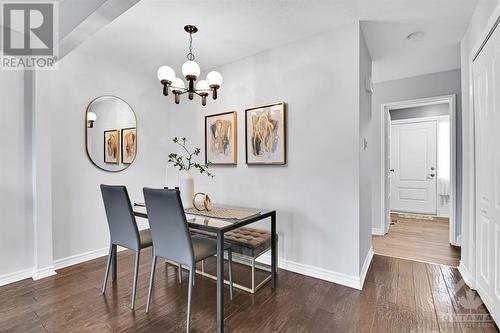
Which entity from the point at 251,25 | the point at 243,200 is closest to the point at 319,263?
the point at 243,200

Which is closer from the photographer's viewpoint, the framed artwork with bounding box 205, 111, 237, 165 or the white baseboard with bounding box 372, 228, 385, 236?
the framed artwork with bounding box 205, 111, 237, 165

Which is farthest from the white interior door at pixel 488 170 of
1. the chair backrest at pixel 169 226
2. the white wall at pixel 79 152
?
the white wall at pixel 79 152

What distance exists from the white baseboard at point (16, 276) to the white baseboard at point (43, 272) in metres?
0.06

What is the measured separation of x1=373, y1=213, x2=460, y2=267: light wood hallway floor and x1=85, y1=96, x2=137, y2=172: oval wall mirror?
3713 mm

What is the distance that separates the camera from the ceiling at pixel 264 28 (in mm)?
2168

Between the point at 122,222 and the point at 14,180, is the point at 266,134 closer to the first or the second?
the point at 122,222

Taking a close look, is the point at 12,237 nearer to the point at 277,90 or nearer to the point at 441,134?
the point at 277,90

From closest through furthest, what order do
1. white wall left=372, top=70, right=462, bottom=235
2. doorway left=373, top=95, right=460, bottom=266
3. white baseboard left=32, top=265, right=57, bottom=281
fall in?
white baseboard left=32, top=265, right=57, bottom=281 < white wall left=372, top=70, right=462, bottom=235 < doorway left=373, top=95, right=460, bottom=266

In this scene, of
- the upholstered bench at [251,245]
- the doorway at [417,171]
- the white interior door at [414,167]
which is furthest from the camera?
the white interior door at [414,167]

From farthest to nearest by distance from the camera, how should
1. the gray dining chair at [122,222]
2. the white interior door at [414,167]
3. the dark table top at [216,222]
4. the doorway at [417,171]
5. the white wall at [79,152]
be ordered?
the white interior door at [414,167] < the doorway at [417,171] < the white wall at [79,152] < the gray dining chair at [122,222] < the dark table top at [216,222]

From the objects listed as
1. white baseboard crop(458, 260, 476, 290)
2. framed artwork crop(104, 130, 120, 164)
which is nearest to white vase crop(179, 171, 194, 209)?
framed artwork crop(104, 130, 120, 164)

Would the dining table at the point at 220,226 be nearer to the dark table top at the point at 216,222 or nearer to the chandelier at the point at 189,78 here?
the dark table top at the point at 216,222

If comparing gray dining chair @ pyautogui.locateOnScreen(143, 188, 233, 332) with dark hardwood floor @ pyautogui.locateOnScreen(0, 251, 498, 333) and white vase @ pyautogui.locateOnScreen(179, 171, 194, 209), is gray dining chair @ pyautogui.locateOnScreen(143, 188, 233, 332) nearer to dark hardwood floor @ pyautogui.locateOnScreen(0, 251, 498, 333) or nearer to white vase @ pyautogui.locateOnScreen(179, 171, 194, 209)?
dark hardwood floor @ pyautogui.locateOnScreen(0, 251, 498, 333)

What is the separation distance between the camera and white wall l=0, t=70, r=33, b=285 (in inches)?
96.5
